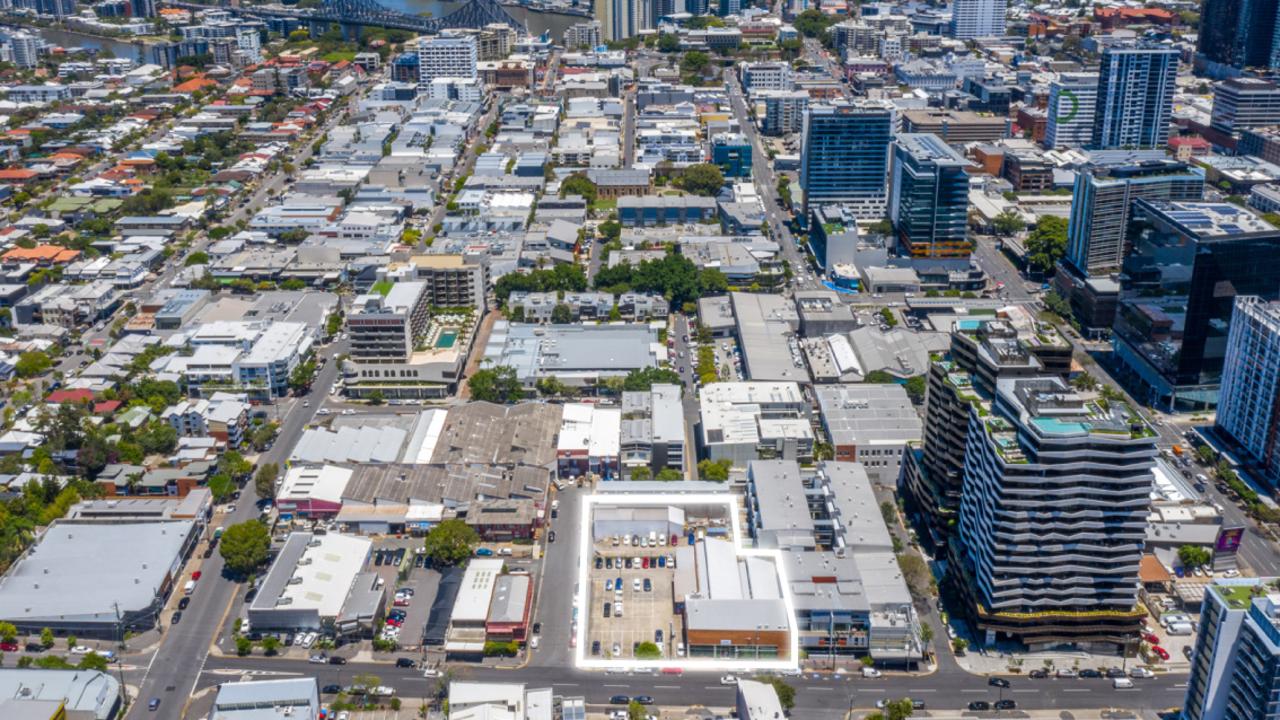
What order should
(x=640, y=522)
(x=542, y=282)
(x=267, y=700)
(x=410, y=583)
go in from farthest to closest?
1. (x=542, y=282)
2. (x=640, y=522)
3. (x=410, y=583)
4. (x=267, y=700)

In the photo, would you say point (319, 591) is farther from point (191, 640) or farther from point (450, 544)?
point (450, 544)

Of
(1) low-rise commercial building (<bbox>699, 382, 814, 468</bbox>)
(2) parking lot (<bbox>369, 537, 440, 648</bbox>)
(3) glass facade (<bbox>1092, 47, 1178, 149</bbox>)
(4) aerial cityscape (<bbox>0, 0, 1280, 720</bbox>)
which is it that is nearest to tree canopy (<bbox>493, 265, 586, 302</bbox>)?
(4) aerial cityscape (<bbox>0, 0, 1280, 720</bbox>)

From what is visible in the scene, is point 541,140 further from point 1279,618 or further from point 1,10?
point 1,10

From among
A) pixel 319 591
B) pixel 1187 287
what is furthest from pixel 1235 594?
pixel 319 591

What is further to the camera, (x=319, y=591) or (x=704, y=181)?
(x=704, y=181)

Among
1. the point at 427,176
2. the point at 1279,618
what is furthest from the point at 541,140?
the point at 1279,618

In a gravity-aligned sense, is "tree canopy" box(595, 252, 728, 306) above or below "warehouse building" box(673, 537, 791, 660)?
above

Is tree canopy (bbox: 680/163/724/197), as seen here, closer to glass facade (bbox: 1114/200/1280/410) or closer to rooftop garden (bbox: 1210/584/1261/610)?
glass facade (bbox: 1114/200/1280/410)
